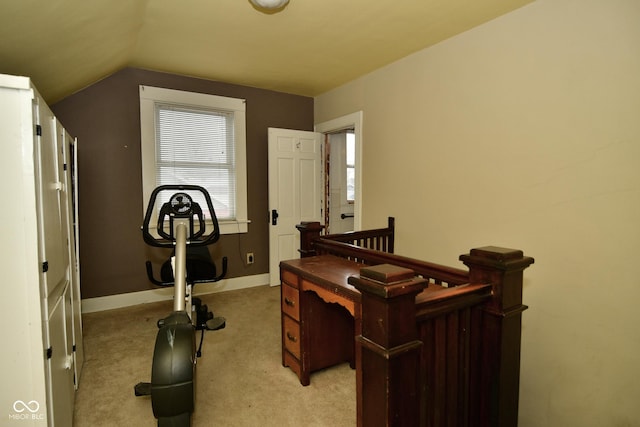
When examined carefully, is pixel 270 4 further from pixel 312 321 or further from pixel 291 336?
pixel 291 336

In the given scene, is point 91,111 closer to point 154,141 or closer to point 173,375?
point 154,141

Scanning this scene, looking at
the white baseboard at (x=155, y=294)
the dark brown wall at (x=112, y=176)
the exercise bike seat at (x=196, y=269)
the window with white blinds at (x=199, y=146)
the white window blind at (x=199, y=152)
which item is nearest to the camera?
the exercise bike seat at (x=196, y=269)

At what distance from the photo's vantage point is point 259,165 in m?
4.38

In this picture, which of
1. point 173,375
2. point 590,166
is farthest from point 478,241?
point 173,375

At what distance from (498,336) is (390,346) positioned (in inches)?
22.1

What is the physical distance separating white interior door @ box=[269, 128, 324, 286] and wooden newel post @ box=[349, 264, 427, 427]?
329cm

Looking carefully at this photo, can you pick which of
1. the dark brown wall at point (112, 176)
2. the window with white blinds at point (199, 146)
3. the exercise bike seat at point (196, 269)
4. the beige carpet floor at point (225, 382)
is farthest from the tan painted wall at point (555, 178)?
the dark brown wall at point (112, 176)

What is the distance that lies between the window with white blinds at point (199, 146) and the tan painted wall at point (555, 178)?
2281 mm

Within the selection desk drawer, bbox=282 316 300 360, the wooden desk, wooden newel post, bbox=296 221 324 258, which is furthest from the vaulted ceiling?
desk drawer, bbox=282 316 300 360

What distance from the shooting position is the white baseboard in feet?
11.6

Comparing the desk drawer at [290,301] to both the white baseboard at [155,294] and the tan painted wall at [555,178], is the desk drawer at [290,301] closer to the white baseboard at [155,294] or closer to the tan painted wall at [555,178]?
the tan painted wall at [555,178]

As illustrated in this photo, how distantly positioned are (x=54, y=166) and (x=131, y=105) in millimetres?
2207

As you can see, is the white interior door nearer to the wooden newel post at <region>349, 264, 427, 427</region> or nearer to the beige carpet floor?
the beige carpet floor

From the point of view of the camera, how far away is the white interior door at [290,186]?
14.0 feet
